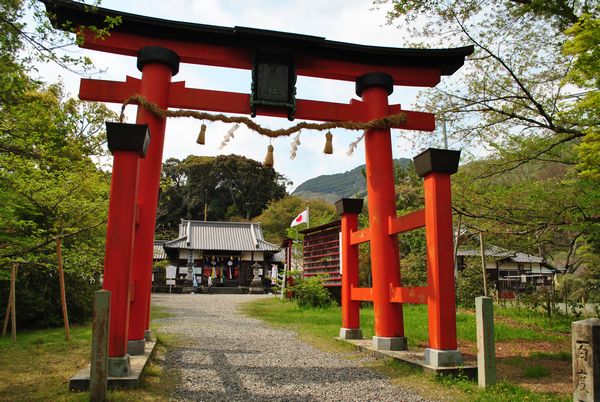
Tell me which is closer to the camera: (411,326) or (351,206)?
(351,206)

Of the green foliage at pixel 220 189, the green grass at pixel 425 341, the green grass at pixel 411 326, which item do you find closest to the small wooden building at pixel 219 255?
the green foliage at pixel 220 189

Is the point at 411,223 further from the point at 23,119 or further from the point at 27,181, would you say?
the point at 27,181

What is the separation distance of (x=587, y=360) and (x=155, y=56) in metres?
6.35

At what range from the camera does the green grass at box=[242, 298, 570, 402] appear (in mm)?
4434

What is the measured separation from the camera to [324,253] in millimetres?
15492

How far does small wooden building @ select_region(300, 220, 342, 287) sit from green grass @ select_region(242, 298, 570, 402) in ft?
3.97

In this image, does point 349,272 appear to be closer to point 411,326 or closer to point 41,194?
point 411,326

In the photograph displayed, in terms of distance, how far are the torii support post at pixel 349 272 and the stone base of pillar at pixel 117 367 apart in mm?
4274

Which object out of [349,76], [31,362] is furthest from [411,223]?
[31,362]

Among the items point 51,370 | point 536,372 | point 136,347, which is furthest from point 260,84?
point 536,372

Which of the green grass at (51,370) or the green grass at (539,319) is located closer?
the green grass at (51,370)

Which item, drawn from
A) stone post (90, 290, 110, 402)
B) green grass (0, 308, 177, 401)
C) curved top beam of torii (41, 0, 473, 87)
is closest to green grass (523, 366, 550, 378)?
green grass (0, 308, 177, 401)

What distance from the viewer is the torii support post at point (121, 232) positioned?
15.5 feet

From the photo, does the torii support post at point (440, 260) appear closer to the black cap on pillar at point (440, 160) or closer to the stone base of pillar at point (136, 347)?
the black cap on pillar at point (440, 160)
